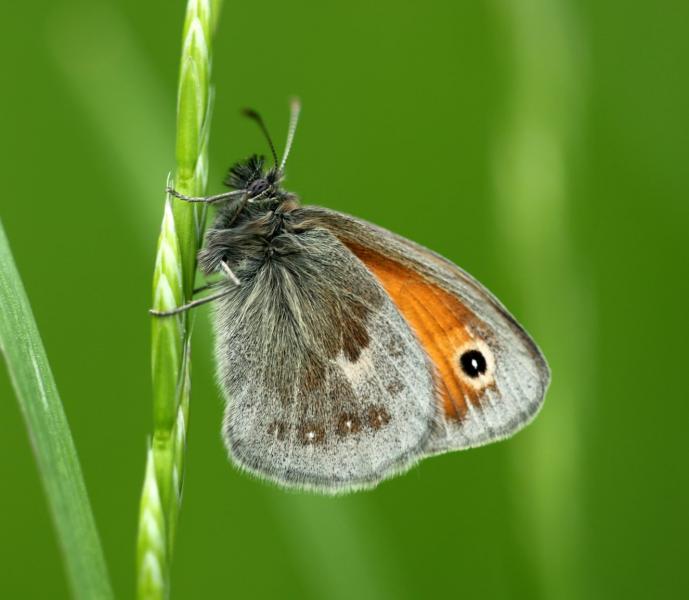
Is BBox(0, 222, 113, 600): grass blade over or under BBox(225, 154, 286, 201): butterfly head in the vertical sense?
under

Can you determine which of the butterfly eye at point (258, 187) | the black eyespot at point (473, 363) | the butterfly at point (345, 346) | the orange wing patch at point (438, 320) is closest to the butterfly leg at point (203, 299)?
the butterfly at point (345, 346)

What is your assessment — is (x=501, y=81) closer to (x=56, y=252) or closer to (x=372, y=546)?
(x=372, y=546)

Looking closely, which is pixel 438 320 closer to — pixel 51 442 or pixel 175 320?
pixel 175 320

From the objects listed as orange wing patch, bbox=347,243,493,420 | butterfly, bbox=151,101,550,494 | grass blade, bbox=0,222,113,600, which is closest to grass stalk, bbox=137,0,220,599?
grass blade, bbox=0,222,113,600

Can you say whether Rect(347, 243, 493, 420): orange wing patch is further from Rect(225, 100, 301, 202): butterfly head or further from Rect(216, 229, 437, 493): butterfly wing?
Rect(225, 100, 301, 202): butterfly head

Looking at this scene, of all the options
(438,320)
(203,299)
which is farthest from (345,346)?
(203,299)

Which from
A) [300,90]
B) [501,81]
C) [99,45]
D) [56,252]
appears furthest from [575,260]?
[56,252]
